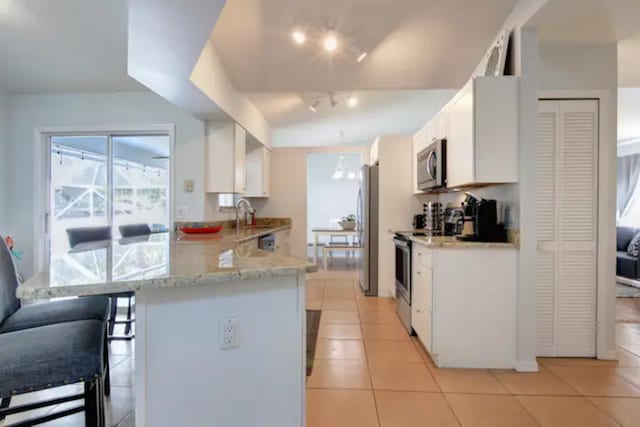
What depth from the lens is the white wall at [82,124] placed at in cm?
383

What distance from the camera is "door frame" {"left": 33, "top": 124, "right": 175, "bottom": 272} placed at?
151 inches

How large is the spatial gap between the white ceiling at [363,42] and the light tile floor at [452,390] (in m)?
2.49

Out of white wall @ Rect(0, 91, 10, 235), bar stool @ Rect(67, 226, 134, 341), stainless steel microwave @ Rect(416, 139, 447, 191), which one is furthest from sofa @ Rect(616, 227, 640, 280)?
white wall @ Rect(0, 91, 10, 235)

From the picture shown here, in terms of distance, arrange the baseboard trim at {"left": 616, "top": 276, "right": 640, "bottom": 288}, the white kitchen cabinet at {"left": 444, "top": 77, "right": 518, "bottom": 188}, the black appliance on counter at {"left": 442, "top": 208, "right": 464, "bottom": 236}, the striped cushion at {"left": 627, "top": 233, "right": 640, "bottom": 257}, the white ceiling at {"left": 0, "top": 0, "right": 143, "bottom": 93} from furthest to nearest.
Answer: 1. the striped cushion at {"left": 627, "top": 233, "right": 640, "bottom": 257}
2. the baseboard trim at {"left": 616, "top": 276, "right": 640, "bottom": 288}
3. the black appliance on counter at {"left": 442, "top": 208, "right": 464, "bottom": 236}
4. the white kitchen cabinet at {"left": 444, "top": 77, "right": 518, "bottom": 188}
5. the white ceiling at {"left": 0, "top": 0, "right": 143, "bottom": 93}

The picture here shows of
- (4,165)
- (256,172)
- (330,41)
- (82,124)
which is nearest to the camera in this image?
(330,41)

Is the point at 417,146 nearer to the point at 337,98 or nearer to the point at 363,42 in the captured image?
the point at 337,98

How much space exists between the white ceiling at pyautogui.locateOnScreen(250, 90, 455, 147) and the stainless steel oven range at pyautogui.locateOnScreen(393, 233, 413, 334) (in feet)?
7.03

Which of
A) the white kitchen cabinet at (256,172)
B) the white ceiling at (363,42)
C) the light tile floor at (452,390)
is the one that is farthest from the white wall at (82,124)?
the light tile floor at (452,390)

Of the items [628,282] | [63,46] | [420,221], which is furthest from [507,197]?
[628,282]

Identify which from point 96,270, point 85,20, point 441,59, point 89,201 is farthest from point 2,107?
point 441,59

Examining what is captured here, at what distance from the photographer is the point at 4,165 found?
3789mm

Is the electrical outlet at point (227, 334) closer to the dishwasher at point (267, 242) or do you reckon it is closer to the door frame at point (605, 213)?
the door frame at point (605, 213)

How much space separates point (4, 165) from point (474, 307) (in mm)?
4902

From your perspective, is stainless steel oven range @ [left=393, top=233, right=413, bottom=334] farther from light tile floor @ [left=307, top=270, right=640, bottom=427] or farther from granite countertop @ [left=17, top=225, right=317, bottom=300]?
granite countertop @ [left=17, top=225, right=317, bottom=300]
